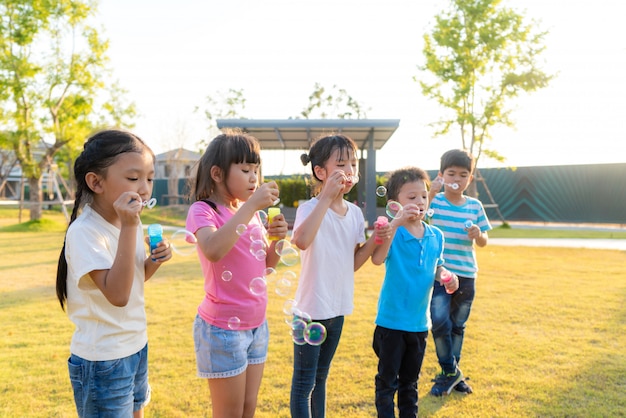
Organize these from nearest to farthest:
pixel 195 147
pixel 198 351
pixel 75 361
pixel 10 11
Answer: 1. pixel 75 361
2. pixel 198 351
3. pixel 10 11
4. pixel 195 147

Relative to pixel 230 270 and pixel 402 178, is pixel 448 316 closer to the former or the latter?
pixel 402 178

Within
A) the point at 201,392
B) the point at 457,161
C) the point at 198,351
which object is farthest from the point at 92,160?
the point at 457,161

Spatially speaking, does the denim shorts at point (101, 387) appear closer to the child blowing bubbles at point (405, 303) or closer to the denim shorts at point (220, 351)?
the denim shorts at point (220, 351)

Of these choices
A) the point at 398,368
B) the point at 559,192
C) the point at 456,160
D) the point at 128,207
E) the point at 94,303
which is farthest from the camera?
the point at 559,192

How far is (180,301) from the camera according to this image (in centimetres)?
592

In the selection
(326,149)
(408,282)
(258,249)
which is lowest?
(408,282)

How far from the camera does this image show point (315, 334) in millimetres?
2223

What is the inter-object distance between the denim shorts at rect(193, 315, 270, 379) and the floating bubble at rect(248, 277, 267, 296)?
0.57 feet

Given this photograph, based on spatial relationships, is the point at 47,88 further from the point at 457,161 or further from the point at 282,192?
the point at 457,161

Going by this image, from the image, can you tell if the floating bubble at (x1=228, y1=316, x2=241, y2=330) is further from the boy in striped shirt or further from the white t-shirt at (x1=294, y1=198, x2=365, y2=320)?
the boy in striped shirt

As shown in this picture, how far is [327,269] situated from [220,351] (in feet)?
2.17

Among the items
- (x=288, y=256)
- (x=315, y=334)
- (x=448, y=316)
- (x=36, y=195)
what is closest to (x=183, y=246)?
(x=288, y=256)

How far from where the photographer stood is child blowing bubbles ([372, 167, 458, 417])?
8.30ft

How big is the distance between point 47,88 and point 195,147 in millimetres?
13857
